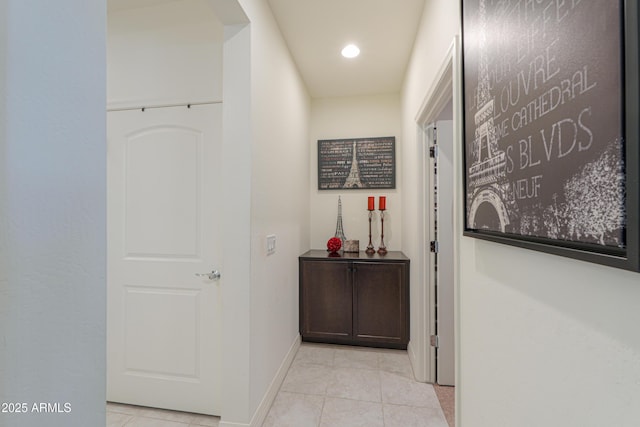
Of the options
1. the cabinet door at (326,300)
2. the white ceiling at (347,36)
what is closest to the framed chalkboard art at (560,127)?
the white ceiling at (347,36)

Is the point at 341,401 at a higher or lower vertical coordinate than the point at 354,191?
lower

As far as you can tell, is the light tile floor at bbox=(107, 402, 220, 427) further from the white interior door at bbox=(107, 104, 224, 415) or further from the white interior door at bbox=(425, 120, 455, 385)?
the white interior door at bbox=(425, 120, 455, 385)

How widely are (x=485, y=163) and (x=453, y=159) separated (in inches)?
17.5

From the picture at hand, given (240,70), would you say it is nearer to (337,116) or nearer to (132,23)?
(132,23)

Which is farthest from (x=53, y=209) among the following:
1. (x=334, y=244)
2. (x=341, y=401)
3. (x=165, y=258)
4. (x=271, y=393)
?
(x=334, y=244)

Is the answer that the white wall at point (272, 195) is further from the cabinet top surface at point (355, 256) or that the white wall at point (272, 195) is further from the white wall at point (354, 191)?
the white wall at point (354, 191)

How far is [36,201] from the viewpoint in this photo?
496 mm

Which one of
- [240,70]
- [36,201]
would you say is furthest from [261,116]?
[36,201]

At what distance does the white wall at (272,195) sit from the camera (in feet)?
5.17

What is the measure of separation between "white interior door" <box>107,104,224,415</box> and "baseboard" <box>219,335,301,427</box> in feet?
0.93

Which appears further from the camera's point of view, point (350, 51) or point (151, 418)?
point (350, 51)

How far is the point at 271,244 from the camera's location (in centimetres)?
184

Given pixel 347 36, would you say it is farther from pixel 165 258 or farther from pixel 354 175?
pixel 165 258

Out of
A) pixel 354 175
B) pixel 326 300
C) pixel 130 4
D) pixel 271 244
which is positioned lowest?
pixel 326 300
